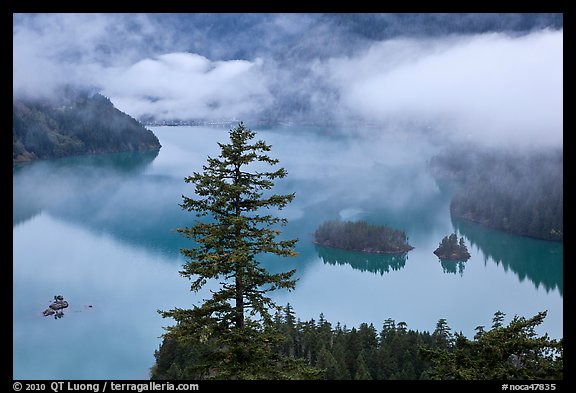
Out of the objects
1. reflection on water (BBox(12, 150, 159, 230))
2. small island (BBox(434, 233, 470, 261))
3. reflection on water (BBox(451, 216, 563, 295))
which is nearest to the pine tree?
reflection on water (BBox(451, 216, 563, 295))

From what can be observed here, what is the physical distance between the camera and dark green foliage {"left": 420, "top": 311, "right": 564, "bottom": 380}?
911 cm

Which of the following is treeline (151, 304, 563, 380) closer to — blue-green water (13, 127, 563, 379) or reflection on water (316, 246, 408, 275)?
blue-green water (13, 127, 563, 379)

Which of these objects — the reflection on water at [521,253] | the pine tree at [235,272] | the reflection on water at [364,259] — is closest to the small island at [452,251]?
the reflection on water at [521,253]

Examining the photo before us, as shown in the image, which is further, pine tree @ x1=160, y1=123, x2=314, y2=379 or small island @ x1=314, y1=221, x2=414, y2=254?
small island @ x1=314, y1=221, x2=414, y2=254

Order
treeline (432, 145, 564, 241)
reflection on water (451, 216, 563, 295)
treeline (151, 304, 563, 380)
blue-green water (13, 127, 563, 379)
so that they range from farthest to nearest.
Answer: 1. treeline (432, 145, 564, 241)
2. reflection on water (451, 216, 563, 295)
3. blue-green water (13, 127, 563, 379)
4. treeline (151, 304, 563, 380)

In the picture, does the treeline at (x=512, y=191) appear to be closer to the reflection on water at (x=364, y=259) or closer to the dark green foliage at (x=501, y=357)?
the reflection on water at (x=364, y=259)

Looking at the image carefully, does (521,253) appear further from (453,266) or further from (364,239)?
(364,239)

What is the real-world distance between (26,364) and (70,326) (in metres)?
8.99

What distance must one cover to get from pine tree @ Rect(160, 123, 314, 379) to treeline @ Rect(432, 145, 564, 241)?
113 m

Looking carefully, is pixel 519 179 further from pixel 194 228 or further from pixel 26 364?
pixel 194 228

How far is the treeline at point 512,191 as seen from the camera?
393 ft

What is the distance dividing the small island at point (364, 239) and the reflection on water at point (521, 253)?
16.6 m

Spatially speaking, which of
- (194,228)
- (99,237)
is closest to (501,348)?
(194,228)
